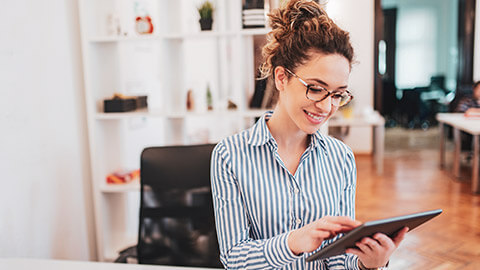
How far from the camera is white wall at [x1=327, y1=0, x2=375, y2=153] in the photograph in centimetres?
704

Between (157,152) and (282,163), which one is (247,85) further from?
(282,163)

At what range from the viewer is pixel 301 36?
1351mm

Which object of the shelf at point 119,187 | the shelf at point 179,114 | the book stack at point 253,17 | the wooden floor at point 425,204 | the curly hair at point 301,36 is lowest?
the wooden floor at point 425,204

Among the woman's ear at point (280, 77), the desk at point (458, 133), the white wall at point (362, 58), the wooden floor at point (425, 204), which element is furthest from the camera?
the white wall at point (362, 58)

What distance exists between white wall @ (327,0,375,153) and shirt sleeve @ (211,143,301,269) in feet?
19.5

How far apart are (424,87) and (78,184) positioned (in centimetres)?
888

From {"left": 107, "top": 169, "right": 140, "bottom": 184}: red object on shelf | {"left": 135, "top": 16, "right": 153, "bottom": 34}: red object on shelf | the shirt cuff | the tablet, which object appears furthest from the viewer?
{"left": 107, "top": 169, "right": 140, "bottom": 184}: red object on shelf

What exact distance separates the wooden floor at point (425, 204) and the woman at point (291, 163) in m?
2.12

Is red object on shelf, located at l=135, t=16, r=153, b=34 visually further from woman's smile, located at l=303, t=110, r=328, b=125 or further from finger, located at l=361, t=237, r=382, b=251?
finger, located at l=361, t=237, r=382, b=251

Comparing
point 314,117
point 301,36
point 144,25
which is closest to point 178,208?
point 314,117

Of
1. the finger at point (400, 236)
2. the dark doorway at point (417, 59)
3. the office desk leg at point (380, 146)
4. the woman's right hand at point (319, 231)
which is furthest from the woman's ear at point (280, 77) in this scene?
the dark doorway at point (417, 59)

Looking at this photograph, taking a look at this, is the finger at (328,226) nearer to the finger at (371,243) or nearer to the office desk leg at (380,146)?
the finger at (371,243)

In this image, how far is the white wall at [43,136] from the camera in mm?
2125

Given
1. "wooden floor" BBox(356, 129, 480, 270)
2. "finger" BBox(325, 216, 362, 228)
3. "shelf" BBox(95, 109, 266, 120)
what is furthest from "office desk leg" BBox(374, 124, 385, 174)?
"finger" BBox(325, 216, 362, 228)
